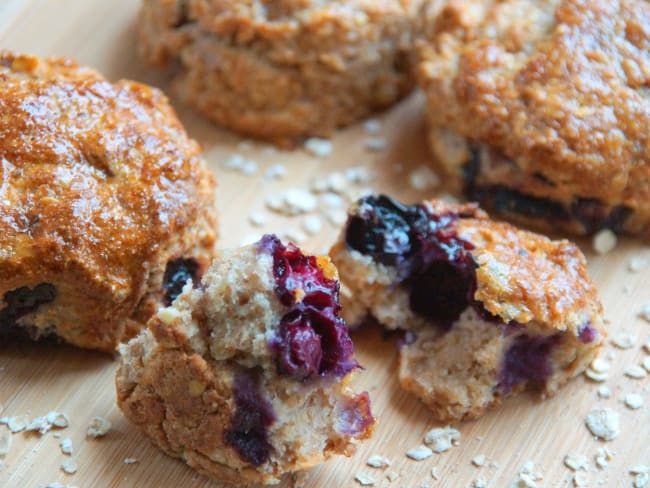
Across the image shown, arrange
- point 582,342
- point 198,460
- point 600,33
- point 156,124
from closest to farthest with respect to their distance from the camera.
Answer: point 198,460 → point 582,342 → point 156,124 → point 600,33

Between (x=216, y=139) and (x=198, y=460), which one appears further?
(x=216, y=139)

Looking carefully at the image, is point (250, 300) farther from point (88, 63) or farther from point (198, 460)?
point (88, 63)

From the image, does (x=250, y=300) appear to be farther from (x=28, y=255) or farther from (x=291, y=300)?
(x=28, y=255)

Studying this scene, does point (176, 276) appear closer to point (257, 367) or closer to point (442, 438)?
point (257, 367)

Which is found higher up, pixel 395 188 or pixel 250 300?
pixel 250 300

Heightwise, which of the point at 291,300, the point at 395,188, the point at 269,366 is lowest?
the point at 395,188

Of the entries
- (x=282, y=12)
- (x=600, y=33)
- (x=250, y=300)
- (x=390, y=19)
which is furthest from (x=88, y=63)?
(x=600, y=33)

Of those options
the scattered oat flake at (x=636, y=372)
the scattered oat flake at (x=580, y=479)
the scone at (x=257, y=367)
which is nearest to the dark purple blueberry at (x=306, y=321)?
the scone at (x=257, y=367)

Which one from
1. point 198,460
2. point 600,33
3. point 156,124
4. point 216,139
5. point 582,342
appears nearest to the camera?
point 198,460
